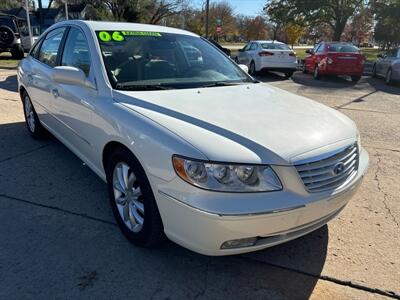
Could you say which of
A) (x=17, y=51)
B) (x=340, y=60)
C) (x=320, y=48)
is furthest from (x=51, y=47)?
(x=17, y=51)

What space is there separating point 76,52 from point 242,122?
2.15 metres

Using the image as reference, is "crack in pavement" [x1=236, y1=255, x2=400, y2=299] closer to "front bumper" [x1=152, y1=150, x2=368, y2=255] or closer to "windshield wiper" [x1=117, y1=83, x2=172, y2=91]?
"front bumper" [x1=152, y1=150, x2=368, y2=255]

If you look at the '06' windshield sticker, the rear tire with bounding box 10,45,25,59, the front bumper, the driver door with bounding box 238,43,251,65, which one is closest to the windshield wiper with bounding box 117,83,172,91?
the '06' windshield sticker

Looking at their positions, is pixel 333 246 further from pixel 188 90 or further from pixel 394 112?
pixel 394 112

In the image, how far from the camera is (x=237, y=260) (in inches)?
116

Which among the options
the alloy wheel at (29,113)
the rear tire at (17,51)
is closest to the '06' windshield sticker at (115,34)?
the alloy wheel at (29,113)

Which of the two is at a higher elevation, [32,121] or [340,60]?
[340,60]

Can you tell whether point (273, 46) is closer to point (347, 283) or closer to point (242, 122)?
point (242, 122)

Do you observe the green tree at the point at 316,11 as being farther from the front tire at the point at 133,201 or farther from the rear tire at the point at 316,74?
the front tire at the point at 133,201

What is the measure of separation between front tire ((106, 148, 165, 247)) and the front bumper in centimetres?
15

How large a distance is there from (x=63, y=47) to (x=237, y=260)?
3016mm

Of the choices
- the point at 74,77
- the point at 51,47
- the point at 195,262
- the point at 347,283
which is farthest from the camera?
the point at 51,47

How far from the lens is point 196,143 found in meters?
2.43

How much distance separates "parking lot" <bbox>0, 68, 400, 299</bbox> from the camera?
2619 millimetres
